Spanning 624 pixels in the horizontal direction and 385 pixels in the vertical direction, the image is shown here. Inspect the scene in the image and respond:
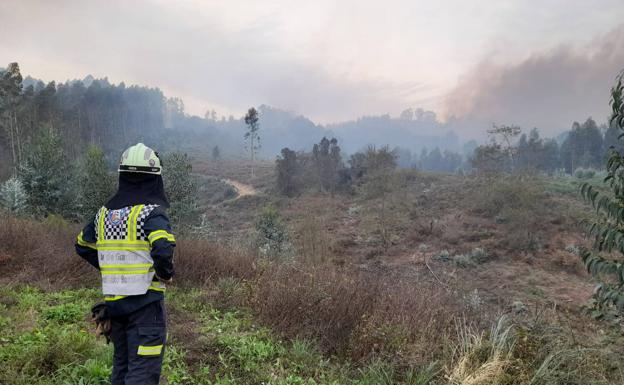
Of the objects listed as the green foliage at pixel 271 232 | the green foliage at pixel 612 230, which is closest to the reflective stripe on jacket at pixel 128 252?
the green foliage at pixel 612 230

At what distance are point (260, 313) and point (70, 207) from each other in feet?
66.3

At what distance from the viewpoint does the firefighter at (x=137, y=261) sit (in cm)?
291

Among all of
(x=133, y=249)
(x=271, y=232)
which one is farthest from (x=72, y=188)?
(x=133, y=249)

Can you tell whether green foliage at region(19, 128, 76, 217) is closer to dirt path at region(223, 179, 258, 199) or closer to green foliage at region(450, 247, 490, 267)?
green foliage at region(450, 247, 490, 267)

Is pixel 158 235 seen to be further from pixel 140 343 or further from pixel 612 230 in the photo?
pixel 612 230

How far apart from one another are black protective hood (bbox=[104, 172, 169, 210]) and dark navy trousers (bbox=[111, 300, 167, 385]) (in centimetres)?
84

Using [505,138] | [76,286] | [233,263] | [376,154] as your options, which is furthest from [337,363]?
[505,138]

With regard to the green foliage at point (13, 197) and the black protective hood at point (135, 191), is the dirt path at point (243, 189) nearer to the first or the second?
the green foliage at point (13, 197)

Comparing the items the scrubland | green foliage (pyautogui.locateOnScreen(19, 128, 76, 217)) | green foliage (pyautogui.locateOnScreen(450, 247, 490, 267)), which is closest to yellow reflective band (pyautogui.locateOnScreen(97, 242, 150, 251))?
the scrubland

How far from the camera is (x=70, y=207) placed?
21.5 meters

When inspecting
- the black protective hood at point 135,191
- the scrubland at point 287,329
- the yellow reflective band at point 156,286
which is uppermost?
the black protective hood at point 135,191

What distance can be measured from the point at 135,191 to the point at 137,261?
560 mm

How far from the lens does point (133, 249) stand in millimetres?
2930

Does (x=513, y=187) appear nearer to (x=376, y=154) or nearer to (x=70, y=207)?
(x=376, y=154)
